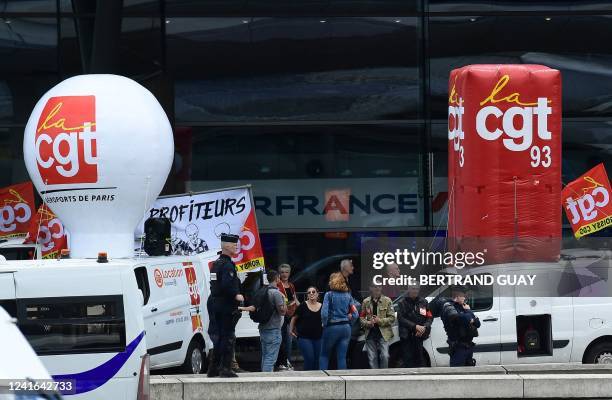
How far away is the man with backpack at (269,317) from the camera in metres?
15.7

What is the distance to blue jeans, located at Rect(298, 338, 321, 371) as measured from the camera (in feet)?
54.3

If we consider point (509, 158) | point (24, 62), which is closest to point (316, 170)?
point (24, 62)

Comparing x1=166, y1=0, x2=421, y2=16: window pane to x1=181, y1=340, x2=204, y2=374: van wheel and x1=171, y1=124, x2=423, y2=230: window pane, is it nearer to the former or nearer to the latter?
x1=171, y1=124, x2=423, y2=230: window pane

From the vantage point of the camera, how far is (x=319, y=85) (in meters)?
23.1

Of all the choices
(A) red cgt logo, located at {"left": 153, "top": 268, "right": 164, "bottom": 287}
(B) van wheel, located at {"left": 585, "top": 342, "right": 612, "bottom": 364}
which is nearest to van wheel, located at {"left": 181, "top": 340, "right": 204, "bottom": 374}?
(A) red cgt logo, located at {"left": 153, "top": 268, "right": 164, "bottom": 287}

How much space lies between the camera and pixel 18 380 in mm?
5680

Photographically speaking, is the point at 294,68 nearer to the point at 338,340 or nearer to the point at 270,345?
the point at 338,340

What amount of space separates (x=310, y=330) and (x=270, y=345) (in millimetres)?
816

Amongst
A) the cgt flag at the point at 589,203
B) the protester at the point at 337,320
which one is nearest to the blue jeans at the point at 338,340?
the protester at the point at 337,320

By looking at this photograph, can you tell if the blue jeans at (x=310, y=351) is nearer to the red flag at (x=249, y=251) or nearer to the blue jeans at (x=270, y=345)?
the blue jeans at (x=270, y=345)

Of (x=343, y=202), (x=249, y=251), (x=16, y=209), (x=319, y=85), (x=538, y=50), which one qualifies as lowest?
(x=249, y=251)

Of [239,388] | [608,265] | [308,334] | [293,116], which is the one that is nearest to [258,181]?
[293,116]

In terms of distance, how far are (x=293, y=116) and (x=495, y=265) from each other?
884 centimetres

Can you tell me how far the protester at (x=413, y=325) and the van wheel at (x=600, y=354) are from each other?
2.29m
